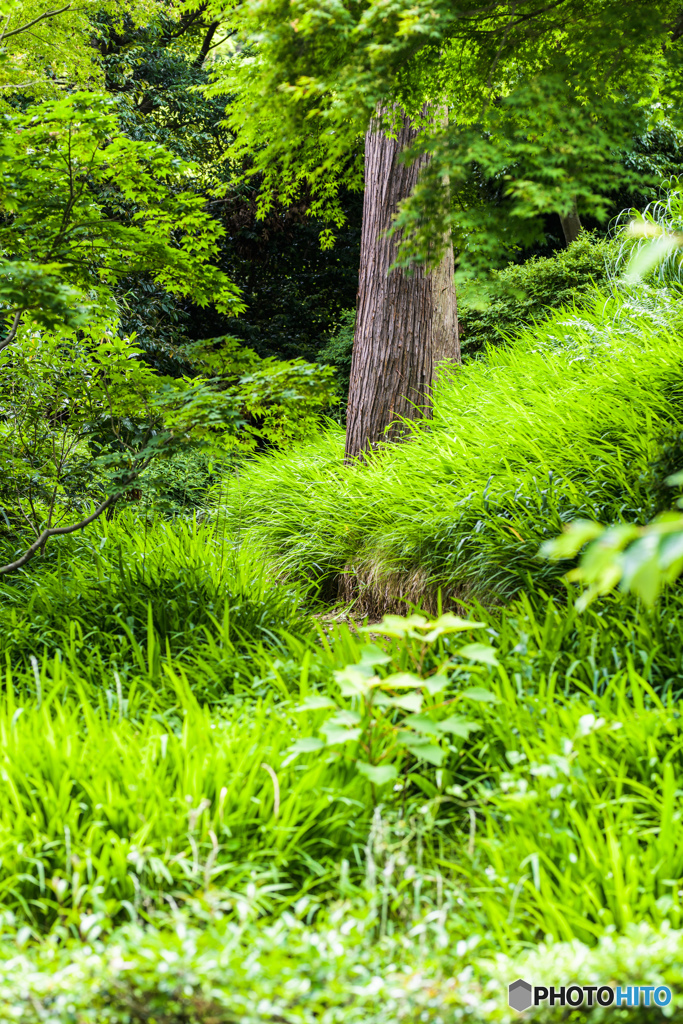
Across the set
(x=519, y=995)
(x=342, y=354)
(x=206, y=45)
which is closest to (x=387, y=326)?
(x=342, y=354)

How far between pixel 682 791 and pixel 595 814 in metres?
0.27

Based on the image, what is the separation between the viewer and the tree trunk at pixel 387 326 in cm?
487

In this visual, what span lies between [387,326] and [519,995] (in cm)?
409

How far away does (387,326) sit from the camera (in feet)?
16.1

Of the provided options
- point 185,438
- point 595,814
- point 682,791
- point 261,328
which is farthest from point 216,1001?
point 261,328

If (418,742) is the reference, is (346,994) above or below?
below

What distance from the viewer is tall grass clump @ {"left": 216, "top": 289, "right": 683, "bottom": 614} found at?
3182 mm

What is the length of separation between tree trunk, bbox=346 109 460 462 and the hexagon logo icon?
3.62 m

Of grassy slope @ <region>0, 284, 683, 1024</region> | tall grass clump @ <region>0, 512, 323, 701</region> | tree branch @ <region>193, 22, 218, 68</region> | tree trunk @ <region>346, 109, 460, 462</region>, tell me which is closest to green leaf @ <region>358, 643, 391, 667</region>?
grassy slope @ <region>0, 284, 683, 1024</region>

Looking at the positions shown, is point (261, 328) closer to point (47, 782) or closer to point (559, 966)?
point (47, 782)

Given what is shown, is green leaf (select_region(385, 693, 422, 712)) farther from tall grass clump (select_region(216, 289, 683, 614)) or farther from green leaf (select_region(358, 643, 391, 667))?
tall grass clump (select_region(216, 289, 683, 614))

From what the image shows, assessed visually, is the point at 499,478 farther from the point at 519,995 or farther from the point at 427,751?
the point at 519,995

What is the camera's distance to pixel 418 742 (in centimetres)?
195

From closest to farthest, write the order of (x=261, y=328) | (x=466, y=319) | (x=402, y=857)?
(x=402, y=857) < (x=466, y=319) < (x=261, y=328)
